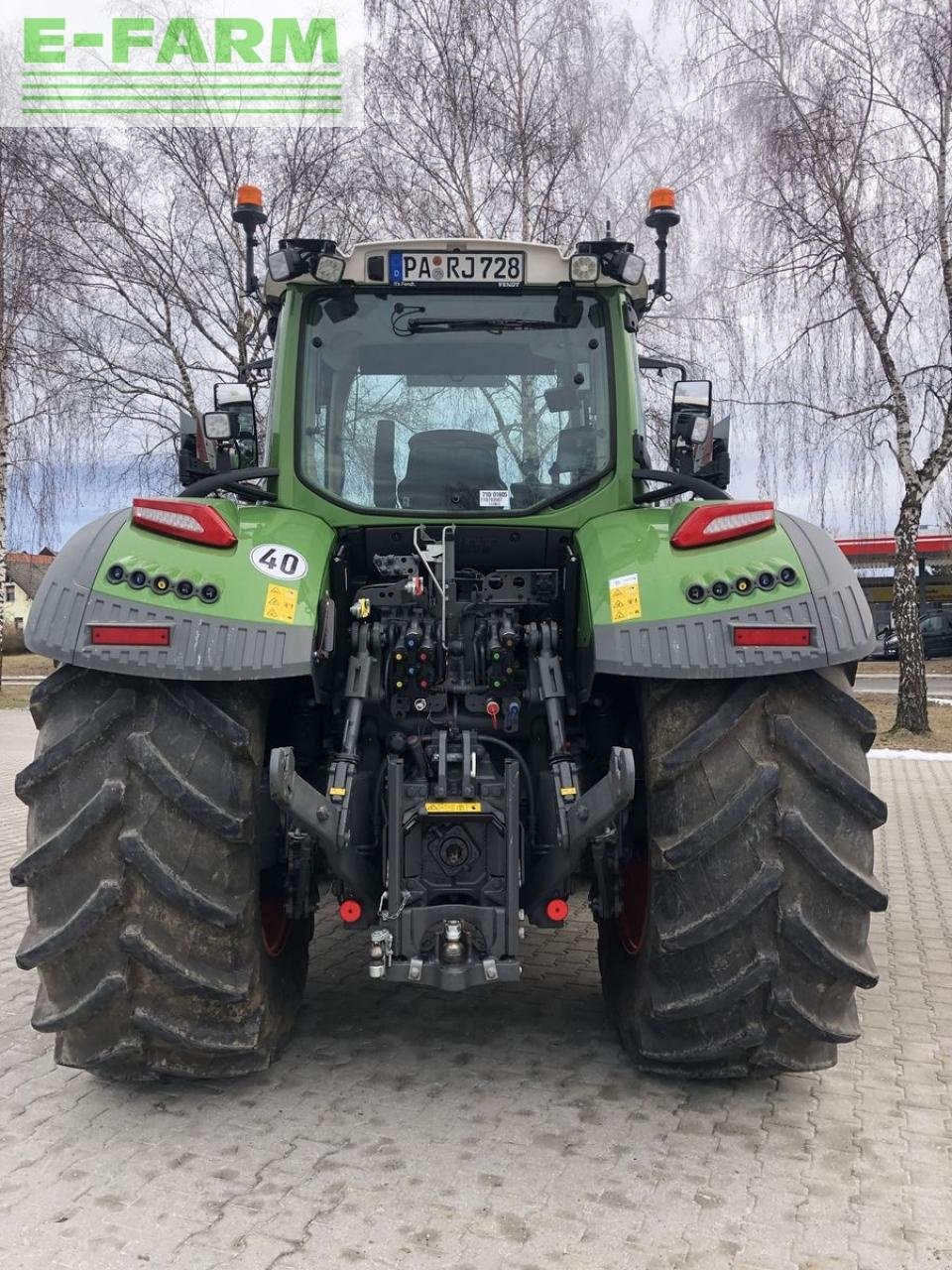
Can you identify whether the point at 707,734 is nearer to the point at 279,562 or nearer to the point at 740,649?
the point at 740,649

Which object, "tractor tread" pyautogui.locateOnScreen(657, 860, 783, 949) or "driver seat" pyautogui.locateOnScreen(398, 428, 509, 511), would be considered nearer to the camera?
"tractor tread" pyautogui.locateOnScreen(657, 860, 783, 949)

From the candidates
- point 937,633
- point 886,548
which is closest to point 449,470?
point 886,548

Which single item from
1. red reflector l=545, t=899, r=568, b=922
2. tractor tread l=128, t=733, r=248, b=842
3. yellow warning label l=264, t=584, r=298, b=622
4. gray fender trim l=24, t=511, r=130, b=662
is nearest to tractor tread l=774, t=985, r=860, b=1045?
red reflector l=545, t=899, r=568, b=922

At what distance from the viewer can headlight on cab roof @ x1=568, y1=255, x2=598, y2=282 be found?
12.5 ft

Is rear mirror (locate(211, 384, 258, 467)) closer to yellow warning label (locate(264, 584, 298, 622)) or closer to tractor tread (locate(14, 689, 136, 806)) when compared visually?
yellow warning label (locate(264, 584, 298, 622))

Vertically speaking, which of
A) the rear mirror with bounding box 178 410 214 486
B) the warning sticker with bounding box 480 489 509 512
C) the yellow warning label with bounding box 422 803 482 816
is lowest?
the yellow warning label with bounding box 422 803 482 816

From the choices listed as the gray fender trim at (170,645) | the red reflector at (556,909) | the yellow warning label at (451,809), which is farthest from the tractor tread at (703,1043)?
the gray fender trim at (170,645)

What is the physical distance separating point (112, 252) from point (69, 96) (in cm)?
260

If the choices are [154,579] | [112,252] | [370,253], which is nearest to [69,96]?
[112,252]

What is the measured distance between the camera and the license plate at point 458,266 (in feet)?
12.5

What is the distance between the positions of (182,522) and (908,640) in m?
12.4

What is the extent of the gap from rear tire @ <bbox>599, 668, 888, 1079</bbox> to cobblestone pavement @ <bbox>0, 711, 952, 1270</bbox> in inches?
12.3

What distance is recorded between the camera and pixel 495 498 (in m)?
3.84

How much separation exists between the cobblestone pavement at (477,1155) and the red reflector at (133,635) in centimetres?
136
